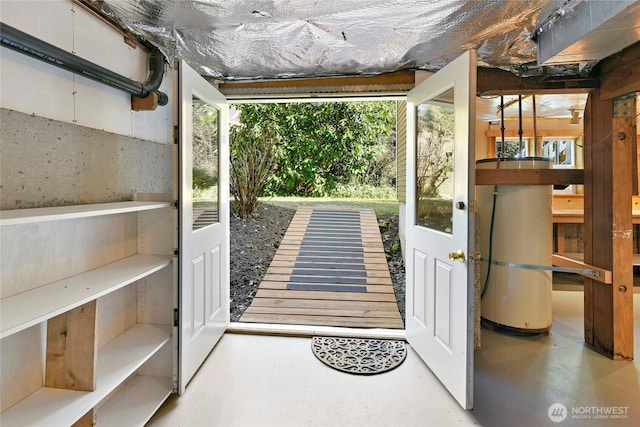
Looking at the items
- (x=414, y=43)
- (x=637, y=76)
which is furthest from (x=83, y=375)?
(x=637, y=76)

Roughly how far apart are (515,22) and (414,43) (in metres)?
0.59

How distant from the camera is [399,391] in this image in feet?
6.57

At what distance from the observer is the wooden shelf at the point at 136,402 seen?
165 centimetres

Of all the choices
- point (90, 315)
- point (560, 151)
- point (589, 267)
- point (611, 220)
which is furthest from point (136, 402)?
point (560, 151)

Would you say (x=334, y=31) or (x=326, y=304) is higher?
(x=334, y=31)

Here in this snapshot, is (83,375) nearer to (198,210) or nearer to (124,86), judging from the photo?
(198,210)

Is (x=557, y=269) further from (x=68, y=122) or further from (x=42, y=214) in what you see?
(x=68, y=122)

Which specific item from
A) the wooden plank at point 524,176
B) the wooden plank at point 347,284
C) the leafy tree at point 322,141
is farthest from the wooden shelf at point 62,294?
the leafy tree at point 322,141

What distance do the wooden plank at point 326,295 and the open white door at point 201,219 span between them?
0.94 m

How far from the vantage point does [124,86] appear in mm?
1753

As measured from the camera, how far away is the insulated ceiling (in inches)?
66.0

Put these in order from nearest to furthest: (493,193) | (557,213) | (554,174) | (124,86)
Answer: (124,86), (554,174), (493,193), (557,213)

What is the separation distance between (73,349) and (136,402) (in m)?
→ 0.64

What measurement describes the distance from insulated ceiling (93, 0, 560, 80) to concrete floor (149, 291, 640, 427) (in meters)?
2.28
